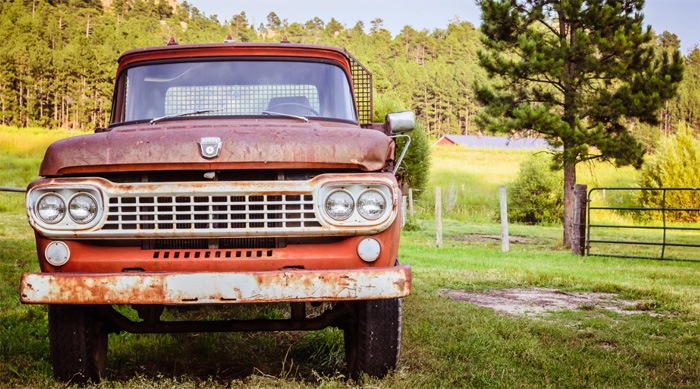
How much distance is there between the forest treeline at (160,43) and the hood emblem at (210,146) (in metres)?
31.0

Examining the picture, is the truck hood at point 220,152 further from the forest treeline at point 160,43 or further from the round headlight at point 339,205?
the forest treeline at point 160,43

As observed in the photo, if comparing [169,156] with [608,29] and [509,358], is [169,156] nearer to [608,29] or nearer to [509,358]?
[509,358]

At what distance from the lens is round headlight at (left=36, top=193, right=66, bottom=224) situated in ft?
12.6

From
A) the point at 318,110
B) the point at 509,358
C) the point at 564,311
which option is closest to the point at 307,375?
the point at 509,358

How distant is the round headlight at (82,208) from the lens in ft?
12.6

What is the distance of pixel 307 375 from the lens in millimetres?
4895

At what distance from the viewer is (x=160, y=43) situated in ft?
266

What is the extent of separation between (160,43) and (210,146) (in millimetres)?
81199

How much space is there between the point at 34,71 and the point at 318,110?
224 feet

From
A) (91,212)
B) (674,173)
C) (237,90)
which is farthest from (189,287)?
(674,173)

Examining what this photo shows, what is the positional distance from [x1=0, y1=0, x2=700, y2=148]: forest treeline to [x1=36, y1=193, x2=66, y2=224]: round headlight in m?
31.1

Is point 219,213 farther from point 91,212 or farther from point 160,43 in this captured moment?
point 160,43

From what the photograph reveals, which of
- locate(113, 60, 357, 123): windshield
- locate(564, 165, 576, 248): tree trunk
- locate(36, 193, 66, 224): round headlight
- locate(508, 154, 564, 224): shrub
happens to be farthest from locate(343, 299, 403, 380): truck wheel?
locate(508, 154, 564, 224): shrub

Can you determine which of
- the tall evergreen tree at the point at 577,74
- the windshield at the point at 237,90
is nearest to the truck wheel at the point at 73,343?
the windshield at the point at 237,90
